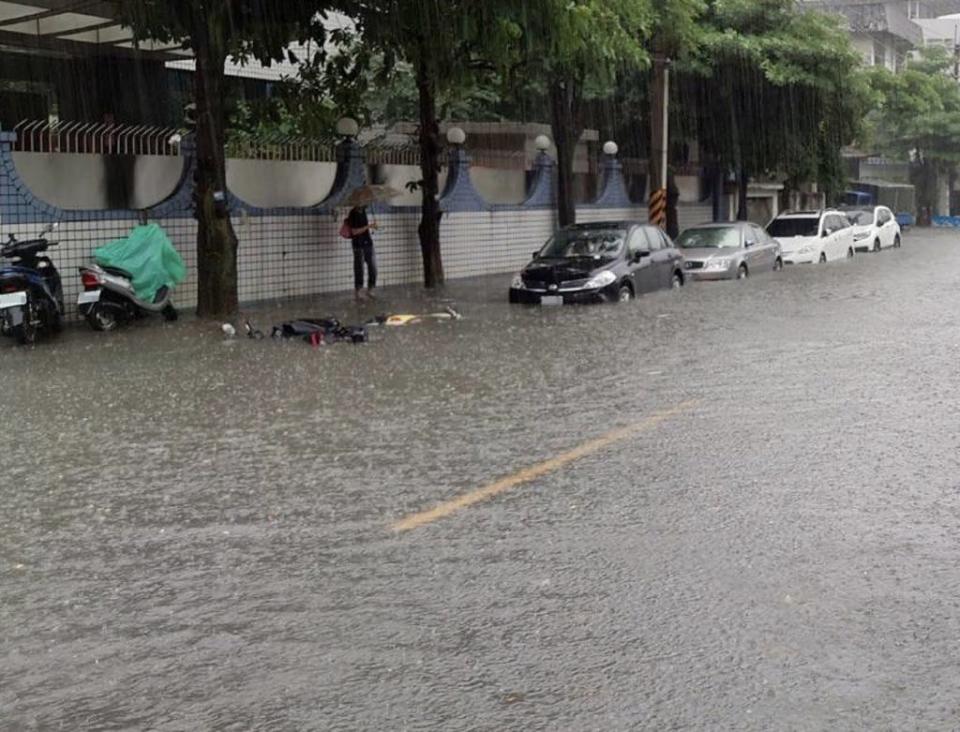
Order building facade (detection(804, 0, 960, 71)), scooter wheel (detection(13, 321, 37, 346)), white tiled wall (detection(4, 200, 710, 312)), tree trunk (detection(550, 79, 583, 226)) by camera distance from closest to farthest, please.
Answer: scooter wheel (detection(13, 321, 37, 346)), white tiled wall (detection(4, 200, 710, 312)), tree trunk (detection(550, 79, 583, 226)), building facade (detection(804, 0, 960, 71))

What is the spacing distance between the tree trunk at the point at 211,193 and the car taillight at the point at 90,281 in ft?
5.52

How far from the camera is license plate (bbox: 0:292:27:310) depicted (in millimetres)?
13781

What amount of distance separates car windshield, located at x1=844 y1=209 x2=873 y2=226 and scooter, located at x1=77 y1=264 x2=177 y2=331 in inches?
966

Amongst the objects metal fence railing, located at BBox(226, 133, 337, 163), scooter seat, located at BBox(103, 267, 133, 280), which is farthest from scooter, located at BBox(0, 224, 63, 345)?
metal fence railing, located at BBox(226, 133, 337, 163)

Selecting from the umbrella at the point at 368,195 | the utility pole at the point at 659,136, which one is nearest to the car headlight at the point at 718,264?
the utility pole at the point at 659,136

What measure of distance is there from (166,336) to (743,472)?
9211 mm

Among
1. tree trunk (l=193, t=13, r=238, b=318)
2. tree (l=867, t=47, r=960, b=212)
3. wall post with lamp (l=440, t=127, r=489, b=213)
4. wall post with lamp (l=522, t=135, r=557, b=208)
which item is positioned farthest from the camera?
tree (l=867, t=47, r=960, b=212)

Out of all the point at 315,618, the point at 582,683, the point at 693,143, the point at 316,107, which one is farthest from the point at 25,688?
the point at 693,143

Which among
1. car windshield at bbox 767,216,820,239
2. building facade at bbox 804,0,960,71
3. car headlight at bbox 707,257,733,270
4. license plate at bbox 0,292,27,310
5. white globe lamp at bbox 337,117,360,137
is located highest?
building facade at bbox 804,0,960,71

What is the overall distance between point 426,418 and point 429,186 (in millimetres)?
12572

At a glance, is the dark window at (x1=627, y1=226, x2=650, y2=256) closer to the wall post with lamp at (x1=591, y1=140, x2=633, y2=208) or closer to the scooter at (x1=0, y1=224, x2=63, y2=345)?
the scooter at (x1=0, y1=224, x2=63, y2=345)

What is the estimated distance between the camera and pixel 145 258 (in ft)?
52.6

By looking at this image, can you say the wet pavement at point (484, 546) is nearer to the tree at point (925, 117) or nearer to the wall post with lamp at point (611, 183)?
the wall post with lamp at point (611, 183)

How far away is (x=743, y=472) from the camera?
771cm
